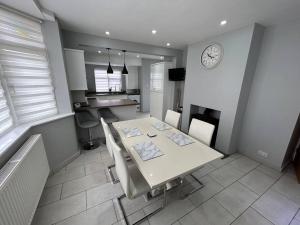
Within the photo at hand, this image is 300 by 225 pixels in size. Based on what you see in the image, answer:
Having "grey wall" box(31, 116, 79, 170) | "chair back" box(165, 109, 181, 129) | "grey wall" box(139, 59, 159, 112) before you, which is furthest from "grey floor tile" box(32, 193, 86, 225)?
"grey wall" box(139, 59, 159, 112)

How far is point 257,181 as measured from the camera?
2.07 metres

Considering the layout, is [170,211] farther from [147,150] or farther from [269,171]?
[269,171]

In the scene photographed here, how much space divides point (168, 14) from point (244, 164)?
10.0 ft

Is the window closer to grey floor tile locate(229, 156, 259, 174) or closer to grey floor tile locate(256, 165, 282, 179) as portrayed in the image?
grey floor tile locate(229, 156, 259, 174)

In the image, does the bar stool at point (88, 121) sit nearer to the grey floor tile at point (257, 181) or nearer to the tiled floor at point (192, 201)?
the tiled floor at point (192, 201)

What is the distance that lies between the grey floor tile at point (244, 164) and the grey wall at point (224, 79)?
10.0 inches

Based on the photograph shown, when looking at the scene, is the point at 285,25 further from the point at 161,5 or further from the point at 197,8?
the point at 161,5

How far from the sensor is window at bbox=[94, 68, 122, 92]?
244 inches

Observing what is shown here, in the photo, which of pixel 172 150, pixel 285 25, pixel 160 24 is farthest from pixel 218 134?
pixel 160 24

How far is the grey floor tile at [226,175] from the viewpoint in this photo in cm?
206

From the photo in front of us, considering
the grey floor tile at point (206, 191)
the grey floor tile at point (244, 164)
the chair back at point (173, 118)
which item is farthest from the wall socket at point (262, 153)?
the chair back at point (173, 118)

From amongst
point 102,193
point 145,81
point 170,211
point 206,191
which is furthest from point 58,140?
point 145,81

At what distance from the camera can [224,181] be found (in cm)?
206

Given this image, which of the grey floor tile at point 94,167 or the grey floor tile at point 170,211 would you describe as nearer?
the grey floor tile at point 170,211
